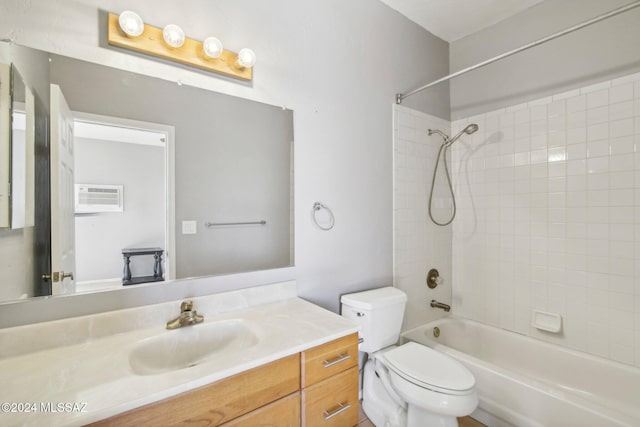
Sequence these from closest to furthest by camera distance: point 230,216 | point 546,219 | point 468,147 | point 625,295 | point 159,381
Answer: point 159,381 → point 230,216 → point 625,295 → point 546,219 → point 468,147

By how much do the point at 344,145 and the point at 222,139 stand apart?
2.45 ft

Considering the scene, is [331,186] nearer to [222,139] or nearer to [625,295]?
[222,139]

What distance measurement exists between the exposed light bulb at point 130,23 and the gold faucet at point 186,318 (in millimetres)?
1101

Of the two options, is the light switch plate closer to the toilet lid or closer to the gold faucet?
the gold faucet

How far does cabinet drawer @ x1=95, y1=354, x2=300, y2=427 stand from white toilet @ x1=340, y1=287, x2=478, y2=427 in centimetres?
68

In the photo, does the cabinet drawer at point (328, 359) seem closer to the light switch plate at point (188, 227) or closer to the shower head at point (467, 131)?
the light switch plate at point (188, 227)

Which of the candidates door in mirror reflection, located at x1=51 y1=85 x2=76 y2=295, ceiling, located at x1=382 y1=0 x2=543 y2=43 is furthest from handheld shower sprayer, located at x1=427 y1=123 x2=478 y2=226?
door in mirror reflection, located at x1=51 y1=85 x2=76 y2=295

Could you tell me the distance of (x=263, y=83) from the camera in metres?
1.52

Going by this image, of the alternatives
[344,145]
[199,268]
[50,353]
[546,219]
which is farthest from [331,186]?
[546,219]

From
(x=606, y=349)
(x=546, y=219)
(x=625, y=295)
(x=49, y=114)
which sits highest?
(x=49, y=114)

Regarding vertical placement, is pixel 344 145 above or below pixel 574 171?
above

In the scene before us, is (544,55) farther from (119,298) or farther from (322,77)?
(119,298)

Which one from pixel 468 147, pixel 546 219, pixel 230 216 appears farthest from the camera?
pixel 468 147

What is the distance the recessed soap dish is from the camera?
6.40ft
